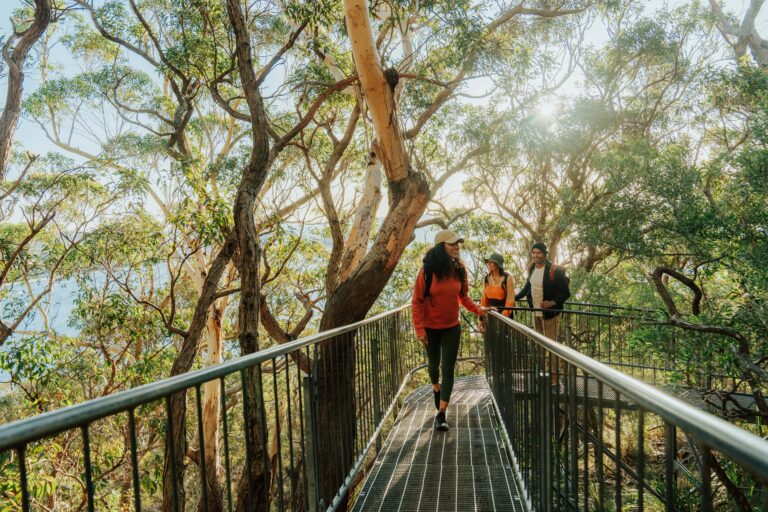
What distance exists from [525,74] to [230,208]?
805cm

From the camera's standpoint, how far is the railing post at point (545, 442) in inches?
107

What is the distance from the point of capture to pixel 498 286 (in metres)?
7.71

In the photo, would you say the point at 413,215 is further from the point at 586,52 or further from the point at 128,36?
the point at 586,52

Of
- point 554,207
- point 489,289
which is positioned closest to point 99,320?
point 489,289

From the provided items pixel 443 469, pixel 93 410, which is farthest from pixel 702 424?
pixel 443 469

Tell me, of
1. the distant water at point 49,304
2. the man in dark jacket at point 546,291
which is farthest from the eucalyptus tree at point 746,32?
the distant water at point 49,304

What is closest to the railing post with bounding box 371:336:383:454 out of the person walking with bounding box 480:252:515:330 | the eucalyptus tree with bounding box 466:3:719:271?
the person walking with bounding box 480:252:515:330

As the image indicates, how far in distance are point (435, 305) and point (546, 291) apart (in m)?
3.19

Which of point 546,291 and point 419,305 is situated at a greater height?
point 419,305

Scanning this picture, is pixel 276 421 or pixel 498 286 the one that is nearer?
pixel 276 421

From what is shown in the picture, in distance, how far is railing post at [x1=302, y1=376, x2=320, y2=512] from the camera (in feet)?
10.5

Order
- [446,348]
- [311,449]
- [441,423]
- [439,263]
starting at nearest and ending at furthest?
[311,449]
[439,263]
[446,348]
[441,423]

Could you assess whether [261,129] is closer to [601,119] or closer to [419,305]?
[419,305]

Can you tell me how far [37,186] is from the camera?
12.9 metres
